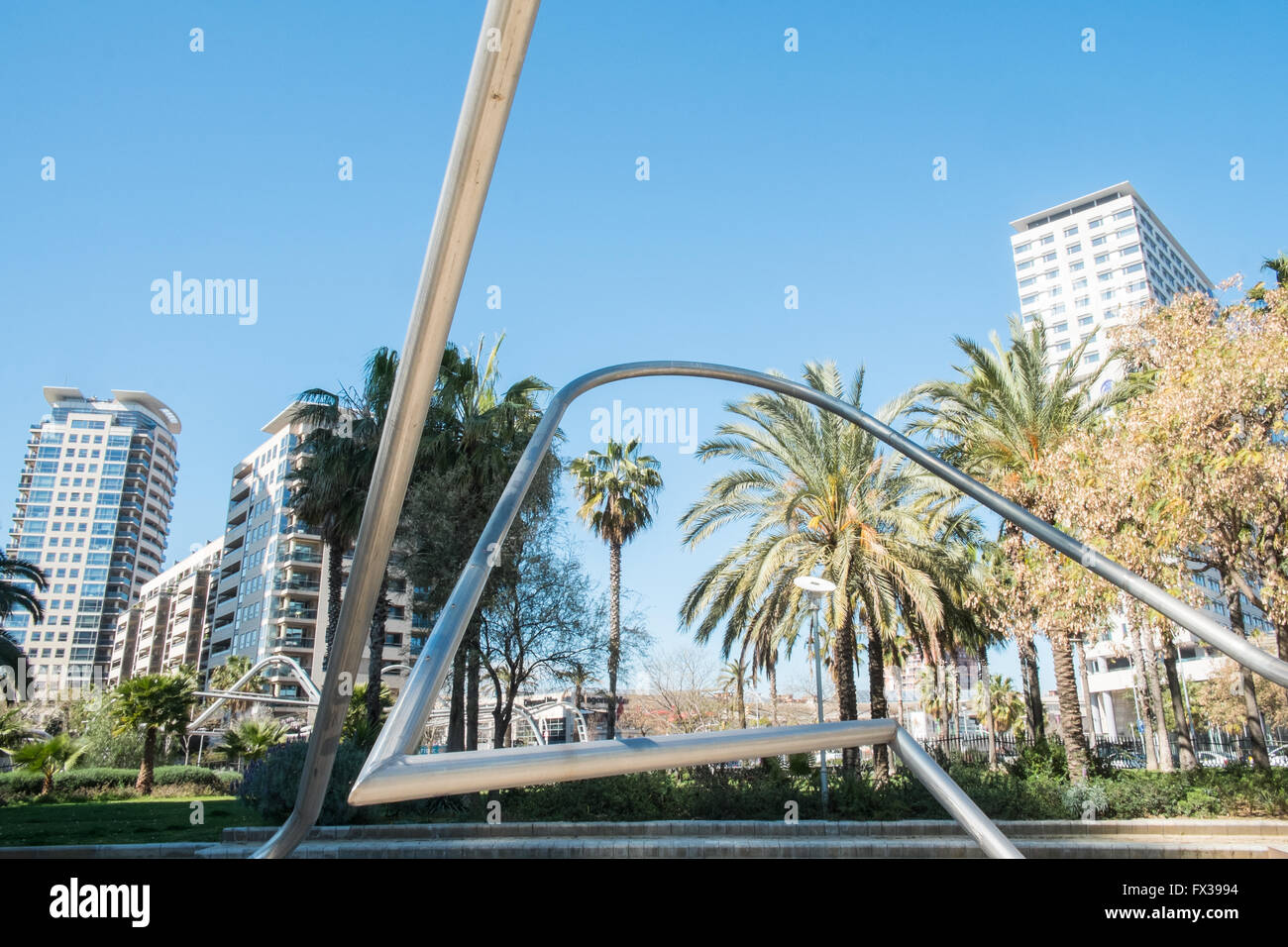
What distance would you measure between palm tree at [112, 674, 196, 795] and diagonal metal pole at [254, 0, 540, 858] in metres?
25.3

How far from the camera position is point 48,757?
76.8 ft

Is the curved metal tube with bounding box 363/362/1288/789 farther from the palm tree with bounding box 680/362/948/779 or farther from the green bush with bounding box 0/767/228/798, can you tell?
the green bush with bounding box 0/767/228/798

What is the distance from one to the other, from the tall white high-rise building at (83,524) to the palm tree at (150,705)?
130m

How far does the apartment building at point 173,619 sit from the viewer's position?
95.0 meters

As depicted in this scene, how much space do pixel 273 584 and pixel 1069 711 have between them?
2823 inches

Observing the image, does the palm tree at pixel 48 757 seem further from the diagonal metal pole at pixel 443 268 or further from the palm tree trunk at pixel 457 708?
the diagonal metal pole at pixel 443 268

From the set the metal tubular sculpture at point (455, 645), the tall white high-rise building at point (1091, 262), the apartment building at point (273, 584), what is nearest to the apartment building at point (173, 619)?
the apartment building at point (273, 584)

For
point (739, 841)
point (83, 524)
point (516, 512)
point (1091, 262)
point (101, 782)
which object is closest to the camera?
point (516, 512)

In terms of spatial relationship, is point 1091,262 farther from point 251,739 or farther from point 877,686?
point 251,739

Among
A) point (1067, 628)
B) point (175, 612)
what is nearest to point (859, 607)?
point (1067, 628)

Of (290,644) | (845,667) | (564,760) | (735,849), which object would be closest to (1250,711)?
(845,667)
